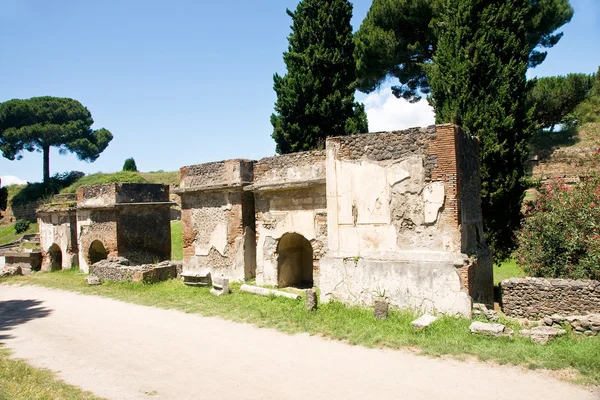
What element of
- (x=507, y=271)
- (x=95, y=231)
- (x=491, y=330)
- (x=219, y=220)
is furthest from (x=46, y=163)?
(x=491, y=330)

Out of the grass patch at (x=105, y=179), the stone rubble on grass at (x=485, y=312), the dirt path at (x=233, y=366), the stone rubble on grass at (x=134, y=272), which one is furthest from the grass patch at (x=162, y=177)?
the stone rubble on grass at (x=485, y=312)

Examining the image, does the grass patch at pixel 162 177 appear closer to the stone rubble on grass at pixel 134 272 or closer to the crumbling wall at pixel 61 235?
the crumbling wall at pixel 61 235

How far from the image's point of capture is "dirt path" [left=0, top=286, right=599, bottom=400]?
5402mm

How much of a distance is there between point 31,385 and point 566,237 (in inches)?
427

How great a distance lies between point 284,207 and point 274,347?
4.92 m

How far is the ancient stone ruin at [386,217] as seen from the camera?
27.0 feet

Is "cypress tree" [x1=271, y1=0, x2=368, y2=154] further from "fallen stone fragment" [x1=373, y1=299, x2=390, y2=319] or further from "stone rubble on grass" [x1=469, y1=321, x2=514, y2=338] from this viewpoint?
"stone rubble on grass" [x1=469, y1=321, x2=514, y2=338]

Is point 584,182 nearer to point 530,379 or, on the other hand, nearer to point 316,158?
point 316,158

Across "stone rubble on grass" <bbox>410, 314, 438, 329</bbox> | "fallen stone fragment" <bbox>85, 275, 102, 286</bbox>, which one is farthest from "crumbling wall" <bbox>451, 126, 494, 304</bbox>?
"fallen stone fragment" <bbox>85, 275, 102, 286</bbox>

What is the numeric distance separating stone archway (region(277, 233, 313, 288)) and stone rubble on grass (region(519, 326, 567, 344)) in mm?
6549

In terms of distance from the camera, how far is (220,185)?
13.0 m

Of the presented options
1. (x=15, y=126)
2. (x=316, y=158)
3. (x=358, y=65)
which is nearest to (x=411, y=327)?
(x=316, y=158)

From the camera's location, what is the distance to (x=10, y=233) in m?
36.2

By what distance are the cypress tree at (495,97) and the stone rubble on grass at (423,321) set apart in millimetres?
7600
